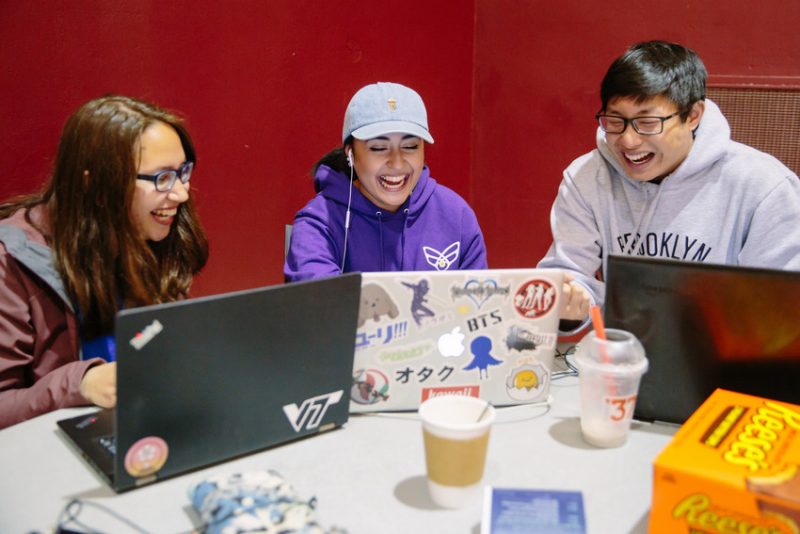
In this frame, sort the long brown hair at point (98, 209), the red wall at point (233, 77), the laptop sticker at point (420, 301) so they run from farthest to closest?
1. the red wall at point (233, 77)
2. the long brown hair at point (98, 209)
3. the laptop sticker at point (420, 301)

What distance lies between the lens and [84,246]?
149cm

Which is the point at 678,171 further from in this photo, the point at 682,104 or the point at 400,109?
the point at 400,109

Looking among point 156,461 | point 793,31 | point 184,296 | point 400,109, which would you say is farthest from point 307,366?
point 793,31

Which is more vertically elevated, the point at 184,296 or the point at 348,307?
the point at 348,307

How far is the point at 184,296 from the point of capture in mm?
1697

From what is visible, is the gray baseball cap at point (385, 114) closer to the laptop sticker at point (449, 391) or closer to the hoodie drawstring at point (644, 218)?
the hoodie drawstring at point (644, 218)

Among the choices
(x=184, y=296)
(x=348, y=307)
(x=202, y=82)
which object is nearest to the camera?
(x=348, y=307)

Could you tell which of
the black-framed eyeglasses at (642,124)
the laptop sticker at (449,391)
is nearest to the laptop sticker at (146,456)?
the laptop sticker at (449,391)

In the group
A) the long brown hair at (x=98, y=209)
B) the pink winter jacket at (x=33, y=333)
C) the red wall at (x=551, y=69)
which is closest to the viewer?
the pink winter jacket at (x=33, y=333)

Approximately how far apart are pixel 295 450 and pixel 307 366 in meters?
0.15

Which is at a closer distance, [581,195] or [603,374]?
[603,374]

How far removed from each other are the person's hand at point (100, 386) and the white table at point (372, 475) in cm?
6

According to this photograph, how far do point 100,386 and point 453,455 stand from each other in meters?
0.67

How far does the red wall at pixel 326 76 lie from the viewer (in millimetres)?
2158
